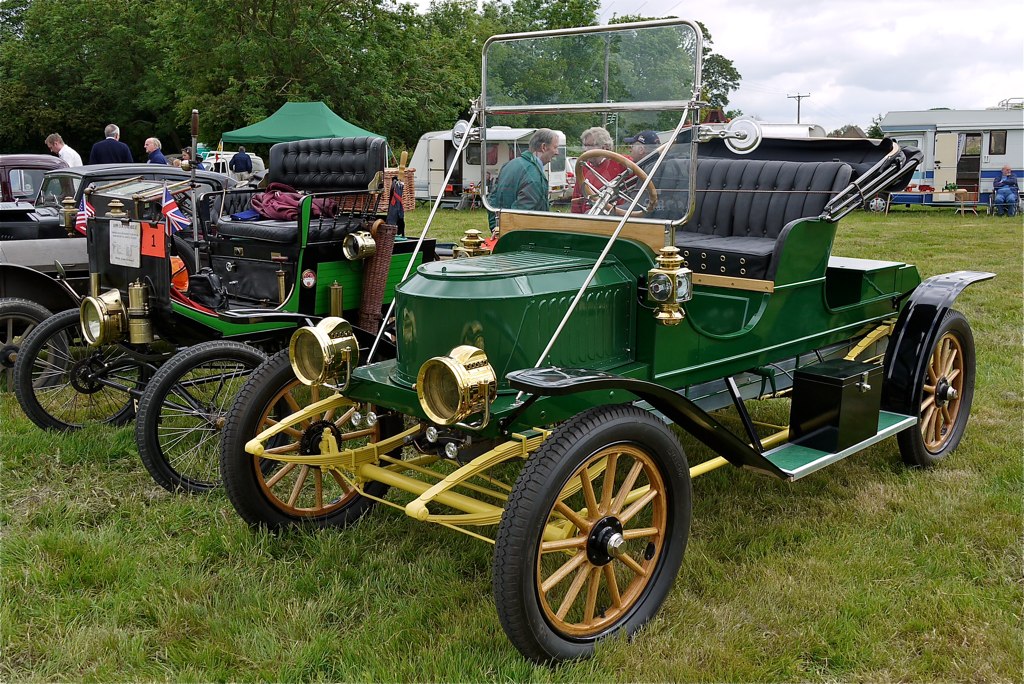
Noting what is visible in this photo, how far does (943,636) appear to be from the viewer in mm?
2998

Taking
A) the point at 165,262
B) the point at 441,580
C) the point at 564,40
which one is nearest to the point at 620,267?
the point at 564,40

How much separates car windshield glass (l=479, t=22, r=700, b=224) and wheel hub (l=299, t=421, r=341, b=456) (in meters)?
1.26

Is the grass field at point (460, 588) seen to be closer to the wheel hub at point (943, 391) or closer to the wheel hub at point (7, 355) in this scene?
the wheel hub at point (943, 391)

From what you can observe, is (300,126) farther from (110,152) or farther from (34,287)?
(34,287)

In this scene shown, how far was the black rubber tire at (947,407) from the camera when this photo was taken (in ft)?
14.2

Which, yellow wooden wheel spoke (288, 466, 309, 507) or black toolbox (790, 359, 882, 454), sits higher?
black toolbox (790, 359, 882, 454)

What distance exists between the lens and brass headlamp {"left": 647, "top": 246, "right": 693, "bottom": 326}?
125 inches

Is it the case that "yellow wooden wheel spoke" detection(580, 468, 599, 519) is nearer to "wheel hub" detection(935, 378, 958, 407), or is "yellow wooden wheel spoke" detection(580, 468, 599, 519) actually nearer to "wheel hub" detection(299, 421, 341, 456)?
"wheel hub" detection(299, 421, 341, 456)

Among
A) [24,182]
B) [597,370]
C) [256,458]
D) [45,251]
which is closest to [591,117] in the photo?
[597,370]

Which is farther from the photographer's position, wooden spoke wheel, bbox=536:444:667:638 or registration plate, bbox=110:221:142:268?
registration plate, bbox=110:221:142:268

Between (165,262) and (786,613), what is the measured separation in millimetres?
3383

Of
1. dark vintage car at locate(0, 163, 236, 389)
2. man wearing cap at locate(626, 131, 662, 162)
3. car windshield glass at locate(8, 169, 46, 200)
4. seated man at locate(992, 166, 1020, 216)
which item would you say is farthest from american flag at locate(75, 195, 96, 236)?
seated man at locate(992, 166, 1020, 216)

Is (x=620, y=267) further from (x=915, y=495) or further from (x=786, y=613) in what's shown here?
(x=915, y=495)

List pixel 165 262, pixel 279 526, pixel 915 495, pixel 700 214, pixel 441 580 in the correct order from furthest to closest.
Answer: pixel 700 214, pixel 165 262, pixel 915 495, pixel 279 526, pixel 441 580
